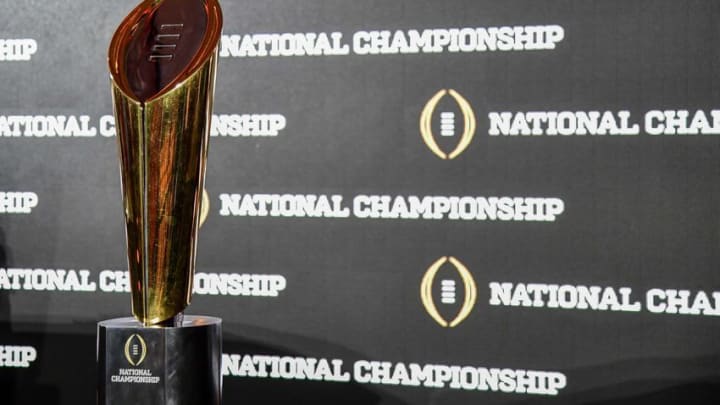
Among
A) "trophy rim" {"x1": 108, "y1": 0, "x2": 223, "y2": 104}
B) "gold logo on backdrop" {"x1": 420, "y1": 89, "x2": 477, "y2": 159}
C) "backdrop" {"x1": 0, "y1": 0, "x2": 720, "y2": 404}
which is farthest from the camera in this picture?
"gold logo on backdrop" {"x1": 420, "y1": 89, "x2": 477, "y2": 159}

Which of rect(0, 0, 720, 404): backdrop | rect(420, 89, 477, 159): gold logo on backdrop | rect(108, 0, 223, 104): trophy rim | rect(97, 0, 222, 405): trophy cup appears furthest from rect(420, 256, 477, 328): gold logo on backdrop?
rect(108, 0, 223, 104): trophy rim

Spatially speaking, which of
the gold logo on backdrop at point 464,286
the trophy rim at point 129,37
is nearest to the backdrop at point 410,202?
the gold logo on backdrop at point 464,286

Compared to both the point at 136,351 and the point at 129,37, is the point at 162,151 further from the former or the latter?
the point at 136,351

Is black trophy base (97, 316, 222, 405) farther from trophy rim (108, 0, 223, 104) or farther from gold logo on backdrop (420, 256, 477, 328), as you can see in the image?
gold logo on backdrop (420, 256, 477, 328)

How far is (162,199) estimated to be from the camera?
4.33ft

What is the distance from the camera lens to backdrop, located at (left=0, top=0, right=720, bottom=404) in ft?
6.75

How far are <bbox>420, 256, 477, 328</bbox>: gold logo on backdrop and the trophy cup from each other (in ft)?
3.02

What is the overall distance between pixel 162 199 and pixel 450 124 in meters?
1.04

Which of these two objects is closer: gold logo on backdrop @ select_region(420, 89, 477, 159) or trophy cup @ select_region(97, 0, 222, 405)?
trophy cup @ select_region(97, 0, 222, 405)

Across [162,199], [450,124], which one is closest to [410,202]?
[450,124]

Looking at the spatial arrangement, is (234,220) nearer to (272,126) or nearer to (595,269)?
(272,126)

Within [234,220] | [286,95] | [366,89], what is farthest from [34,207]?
[366,89]

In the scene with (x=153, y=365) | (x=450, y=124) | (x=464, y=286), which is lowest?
(x=153, y=365)

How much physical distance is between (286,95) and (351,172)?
277mm
